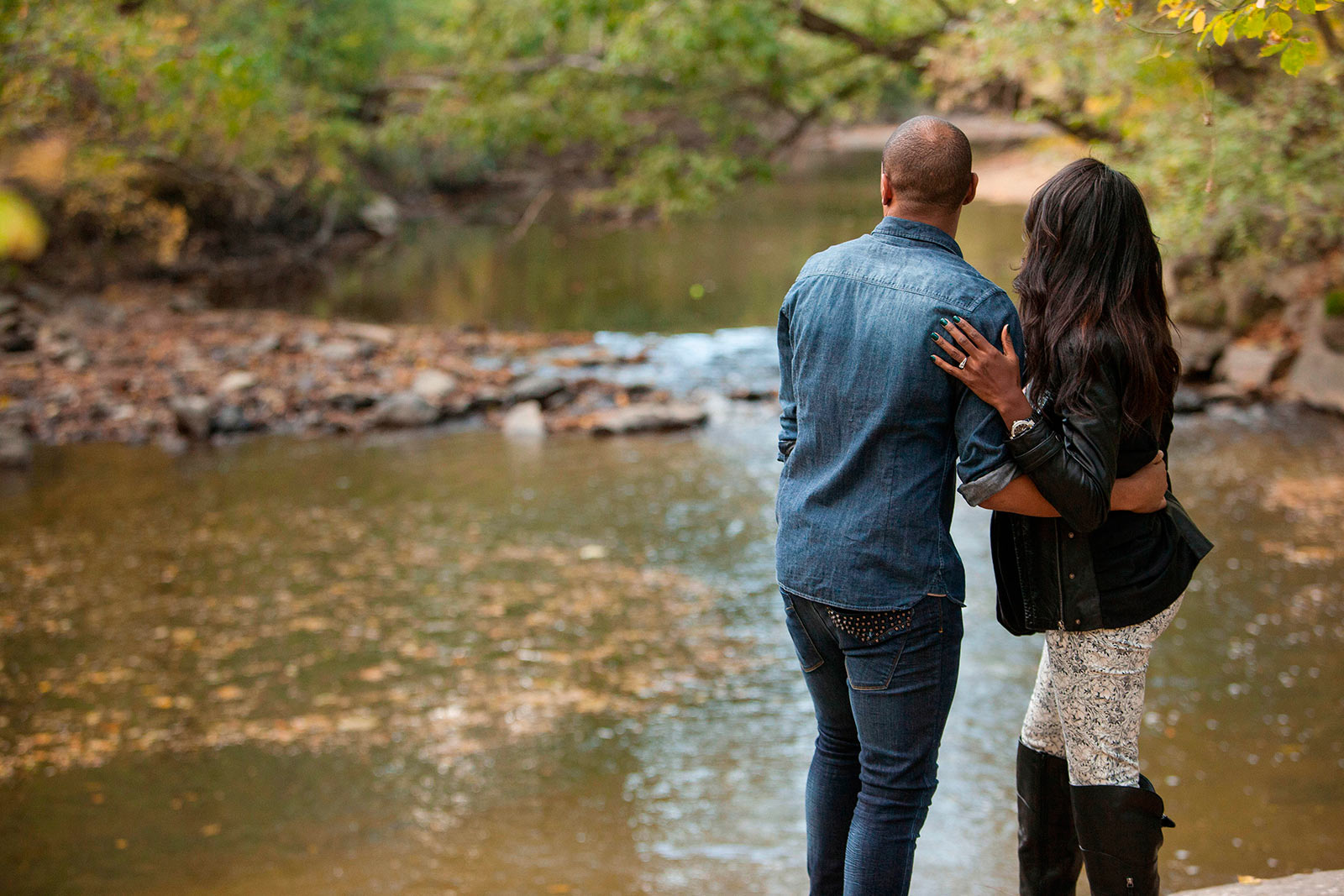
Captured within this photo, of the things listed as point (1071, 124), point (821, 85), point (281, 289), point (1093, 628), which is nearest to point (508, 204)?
point (281, 289)

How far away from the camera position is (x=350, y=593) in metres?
6.88

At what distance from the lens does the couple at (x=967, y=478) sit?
207 cm

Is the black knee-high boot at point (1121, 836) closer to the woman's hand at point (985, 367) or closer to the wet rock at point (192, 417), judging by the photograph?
the woman's hand at point (985, 367)

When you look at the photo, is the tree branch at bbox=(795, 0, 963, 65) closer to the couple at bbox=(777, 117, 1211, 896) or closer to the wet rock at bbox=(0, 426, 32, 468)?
the wet rock at bbox=(0, 426, 32, 468)

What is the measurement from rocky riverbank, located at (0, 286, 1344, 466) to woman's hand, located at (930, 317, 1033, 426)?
953cm

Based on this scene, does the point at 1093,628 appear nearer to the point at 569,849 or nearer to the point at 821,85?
the point at 569,849

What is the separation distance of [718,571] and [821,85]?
708 centimetres

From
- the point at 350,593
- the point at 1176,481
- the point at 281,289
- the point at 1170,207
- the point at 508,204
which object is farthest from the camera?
the point at 508,204

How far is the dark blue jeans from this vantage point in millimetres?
2133

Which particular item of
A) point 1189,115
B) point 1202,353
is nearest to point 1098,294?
point 1189,115

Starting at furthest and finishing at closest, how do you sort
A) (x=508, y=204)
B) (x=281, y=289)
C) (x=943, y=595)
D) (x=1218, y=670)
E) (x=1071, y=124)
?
1. (x=508, y=204)
2. (x=281, y=289)
3. (x=1071, y=124)
4. (x=1218, y=670)
5. (x=943, y=595)

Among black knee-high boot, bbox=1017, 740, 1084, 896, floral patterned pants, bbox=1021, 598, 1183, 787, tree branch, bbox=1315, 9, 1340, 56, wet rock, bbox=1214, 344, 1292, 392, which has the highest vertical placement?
tree branch, bbox=1315, 9, 1340, 56

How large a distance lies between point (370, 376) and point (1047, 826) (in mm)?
12322

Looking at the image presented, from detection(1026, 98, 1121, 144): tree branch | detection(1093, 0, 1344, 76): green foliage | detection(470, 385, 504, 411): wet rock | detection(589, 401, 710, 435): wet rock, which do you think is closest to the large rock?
detection(1026, 98, 1121, 144): tree branch
